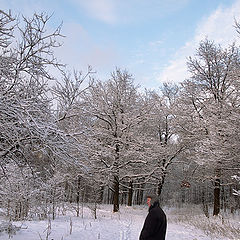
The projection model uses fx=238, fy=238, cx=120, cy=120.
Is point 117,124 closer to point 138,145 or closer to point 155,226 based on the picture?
point 138,145

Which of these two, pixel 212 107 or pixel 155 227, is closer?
pixel 155 227

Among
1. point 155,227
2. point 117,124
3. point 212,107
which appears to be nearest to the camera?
point 155,227

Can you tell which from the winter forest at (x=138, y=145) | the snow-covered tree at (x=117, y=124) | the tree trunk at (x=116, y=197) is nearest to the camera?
the winter forest at (x=138, y=145)

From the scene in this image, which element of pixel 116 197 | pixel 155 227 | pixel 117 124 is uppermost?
pixel 117 124

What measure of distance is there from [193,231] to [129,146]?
270 inches

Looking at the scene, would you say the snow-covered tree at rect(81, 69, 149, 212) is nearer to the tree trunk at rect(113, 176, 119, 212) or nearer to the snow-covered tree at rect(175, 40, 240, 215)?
the tree trunk at rect(113, 176, 119, 212)

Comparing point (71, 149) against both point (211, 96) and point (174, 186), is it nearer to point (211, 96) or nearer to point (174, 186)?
point (211, 96)

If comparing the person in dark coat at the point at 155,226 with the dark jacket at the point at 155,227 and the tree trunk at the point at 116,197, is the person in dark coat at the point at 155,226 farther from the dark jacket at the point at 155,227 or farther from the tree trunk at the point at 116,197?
the tree trunk at the point at 116,197

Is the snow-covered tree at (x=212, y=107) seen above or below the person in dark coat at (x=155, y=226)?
above

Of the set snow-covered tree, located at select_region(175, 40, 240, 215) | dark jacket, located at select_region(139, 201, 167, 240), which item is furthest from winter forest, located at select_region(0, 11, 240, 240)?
dark jacket, located at select_region(139, 201, 167, 240)

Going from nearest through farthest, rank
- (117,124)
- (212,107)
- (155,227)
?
1. (155,227)
2. (212,107)
3. (117,124)

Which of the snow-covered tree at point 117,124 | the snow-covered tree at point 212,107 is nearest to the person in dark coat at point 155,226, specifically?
the snow-covered tree at point 212,107

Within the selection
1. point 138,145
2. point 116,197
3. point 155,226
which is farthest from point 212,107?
point 155,226

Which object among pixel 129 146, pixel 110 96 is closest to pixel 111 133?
pixel 129 146
